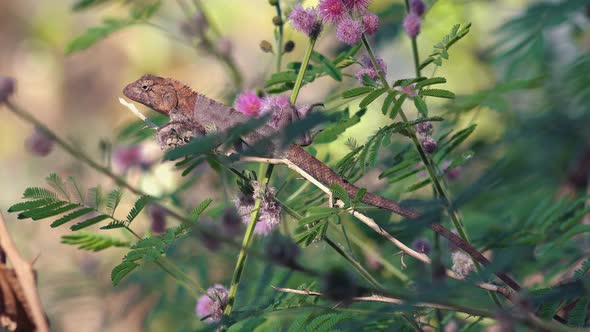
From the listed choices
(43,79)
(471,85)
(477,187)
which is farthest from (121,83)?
(477,187)

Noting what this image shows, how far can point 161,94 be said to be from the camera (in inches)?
95.0

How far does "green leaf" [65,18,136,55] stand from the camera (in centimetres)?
280

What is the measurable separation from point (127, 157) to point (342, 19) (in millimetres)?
2065

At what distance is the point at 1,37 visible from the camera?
900cm

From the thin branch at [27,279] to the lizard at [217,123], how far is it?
20.0 inches

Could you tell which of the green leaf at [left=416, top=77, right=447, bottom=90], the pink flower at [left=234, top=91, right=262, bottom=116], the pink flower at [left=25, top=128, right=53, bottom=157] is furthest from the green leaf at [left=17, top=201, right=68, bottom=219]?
the green leaf at [left=416, top=77, right=447, bottom=90]

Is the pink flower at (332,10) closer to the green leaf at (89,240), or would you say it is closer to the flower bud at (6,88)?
the flower bud at (6,88)

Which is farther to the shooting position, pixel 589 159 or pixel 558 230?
pixel 558 230

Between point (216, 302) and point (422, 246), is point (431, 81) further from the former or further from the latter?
point (216, 302)

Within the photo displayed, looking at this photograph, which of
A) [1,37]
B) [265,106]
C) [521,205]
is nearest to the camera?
[265,106]

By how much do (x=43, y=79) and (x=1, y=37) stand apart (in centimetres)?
132

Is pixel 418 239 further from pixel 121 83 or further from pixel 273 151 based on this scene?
pixel 121 83

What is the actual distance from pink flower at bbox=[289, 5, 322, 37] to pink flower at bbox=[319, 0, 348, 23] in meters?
0.04

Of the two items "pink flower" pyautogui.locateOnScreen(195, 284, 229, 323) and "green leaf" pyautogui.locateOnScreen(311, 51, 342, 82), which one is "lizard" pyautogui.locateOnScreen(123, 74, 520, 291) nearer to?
"green leaf" pyautogui.locateOnScreen(311, 51, 342, 82)
